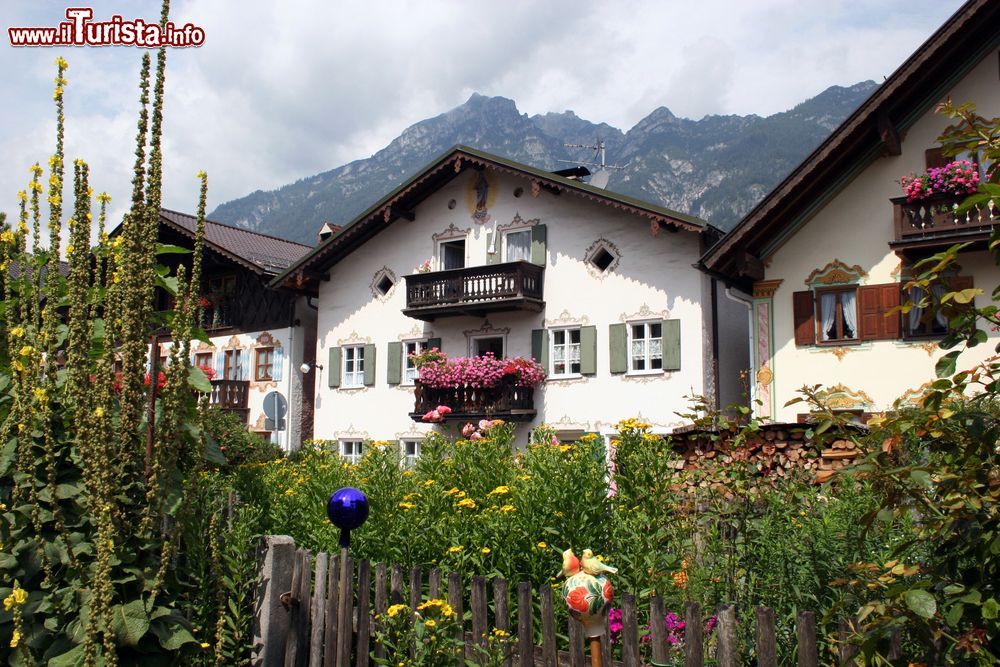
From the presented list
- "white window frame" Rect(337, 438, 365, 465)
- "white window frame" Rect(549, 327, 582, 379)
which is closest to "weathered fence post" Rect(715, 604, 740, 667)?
"white window frame" Rect(549, 327, 582, 379)

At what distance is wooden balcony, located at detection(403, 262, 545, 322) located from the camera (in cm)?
2170

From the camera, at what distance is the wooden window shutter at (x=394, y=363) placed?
Result: 24469 millimetres

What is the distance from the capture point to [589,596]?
418 cm

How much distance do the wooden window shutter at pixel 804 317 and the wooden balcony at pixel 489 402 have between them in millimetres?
6656

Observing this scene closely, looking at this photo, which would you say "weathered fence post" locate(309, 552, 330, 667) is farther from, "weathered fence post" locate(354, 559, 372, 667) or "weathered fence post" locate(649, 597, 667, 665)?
"weathered fence post" locate(649, 597, 667, 665)

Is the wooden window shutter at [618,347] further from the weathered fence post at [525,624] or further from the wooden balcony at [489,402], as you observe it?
the weathered fence post at [525,624]

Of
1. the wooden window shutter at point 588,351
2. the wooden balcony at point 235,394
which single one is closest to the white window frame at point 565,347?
the wooden window shutter at point 588,351

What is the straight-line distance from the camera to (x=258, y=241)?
32.8 metres

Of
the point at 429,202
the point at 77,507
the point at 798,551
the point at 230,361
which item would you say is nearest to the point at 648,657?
the point at 798,551

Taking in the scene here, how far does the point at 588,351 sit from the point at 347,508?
16.5 meters

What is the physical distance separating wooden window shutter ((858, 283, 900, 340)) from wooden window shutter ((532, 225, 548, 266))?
7935 millimetres

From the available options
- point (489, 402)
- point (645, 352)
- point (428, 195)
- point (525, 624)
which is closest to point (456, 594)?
point (525, 624)

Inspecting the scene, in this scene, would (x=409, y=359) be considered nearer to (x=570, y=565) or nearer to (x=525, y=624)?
(x=525, y=624)

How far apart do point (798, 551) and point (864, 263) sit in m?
13.7
